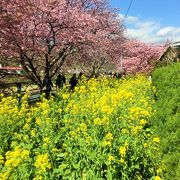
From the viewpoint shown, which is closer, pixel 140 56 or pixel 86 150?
pixel 86 150

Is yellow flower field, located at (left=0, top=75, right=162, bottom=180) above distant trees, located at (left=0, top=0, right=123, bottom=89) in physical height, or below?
below

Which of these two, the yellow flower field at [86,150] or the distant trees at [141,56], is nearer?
the yellow flower field at [86,150]

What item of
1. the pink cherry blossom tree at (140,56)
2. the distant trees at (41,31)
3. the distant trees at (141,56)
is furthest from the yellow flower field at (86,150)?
the distant trees at (141,56)

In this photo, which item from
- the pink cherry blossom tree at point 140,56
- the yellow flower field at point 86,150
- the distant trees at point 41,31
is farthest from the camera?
the pink cherry blossom tree at point 140,56

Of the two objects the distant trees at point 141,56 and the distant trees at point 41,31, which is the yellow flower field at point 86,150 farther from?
the distant trees at point 141,56

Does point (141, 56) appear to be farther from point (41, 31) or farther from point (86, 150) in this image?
point (86, 150)

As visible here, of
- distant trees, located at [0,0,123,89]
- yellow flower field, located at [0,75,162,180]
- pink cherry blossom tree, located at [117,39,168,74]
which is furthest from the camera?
pink cherry blossom tree, located at [117,39,168,74]

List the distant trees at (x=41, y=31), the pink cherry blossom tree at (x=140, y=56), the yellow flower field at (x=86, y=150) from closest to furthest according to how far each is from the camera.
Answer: the yellow flower field at (x=86, y=150), the distant trees at (x=41, y=31), the pink cherry blossom tree at (x=140, y=56)

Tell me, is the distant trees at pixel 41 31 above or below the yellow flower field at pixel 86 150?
above

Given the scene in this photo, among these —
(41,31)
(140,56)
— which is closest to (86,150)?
(41,31)

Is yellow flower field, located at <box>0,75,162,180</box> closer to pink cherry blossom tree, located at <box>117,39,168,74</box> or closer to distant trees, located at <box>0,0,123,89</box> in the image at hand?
distant trees, located at <box>0,0,123,89</box>

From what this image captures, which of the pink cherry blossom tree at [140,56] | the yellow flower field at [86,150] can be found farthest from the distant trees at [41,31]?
the pink cherry blossom tree at [140,56]

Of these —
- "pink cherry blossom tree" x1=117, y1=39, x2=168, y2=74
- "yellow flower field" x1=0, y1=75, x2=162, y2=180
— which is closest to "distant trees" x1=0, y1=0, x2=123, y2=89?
"yellow flower field" x1=0, y1=75, x2=162, y2=180

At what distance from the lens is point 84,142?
5324mm
